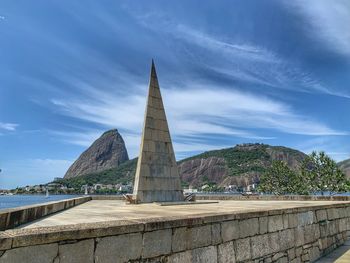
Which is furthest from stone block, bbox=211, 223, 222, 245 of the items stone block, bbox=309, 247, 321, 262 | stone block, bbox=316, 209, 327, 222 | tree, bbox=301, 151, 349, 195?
tree, bbox=301, 151, 349, 195

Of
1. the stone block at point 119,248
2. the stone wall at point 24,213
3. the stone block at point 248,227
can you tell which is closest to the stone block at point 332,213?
the stone block at point 248,227

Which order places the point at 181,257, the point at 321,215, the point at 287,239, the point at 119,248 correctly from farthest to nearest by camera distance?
the point at 321,215 < the point at 287,239 < the point at 181,257 < the point at 119,248

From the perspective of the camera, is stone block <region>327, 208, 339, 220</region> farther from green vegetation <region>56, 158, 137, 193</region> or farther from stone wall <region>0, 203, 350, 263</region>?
green vegetation <region>56, 158, 137, 193</region>

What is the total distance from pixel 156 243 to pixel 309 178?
71.0 meters

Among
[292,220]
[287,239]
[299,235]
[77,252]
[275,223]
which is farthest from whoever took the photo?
[299,235]

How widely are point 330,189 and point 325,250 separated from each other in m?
61.8

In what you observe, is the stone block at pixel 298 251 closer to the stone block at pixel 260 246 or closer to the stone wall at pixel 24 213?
the stone block at pixel 260 246

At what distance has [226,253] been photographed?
257 inches

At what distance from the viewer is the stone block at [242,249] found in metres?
6.79

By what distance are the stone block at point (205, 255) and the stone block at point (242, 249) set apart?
A: 0.70m

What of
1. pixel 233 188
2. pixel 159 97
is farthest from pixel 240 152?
pixel 159 97

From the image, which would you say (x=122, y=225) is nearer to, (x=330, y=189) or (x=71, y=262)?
(x=71, y=262)

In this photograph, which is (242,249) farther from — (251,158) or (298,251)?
(251,158)

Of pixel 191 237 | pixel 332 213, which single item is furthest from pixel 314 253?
pixel 191 237
